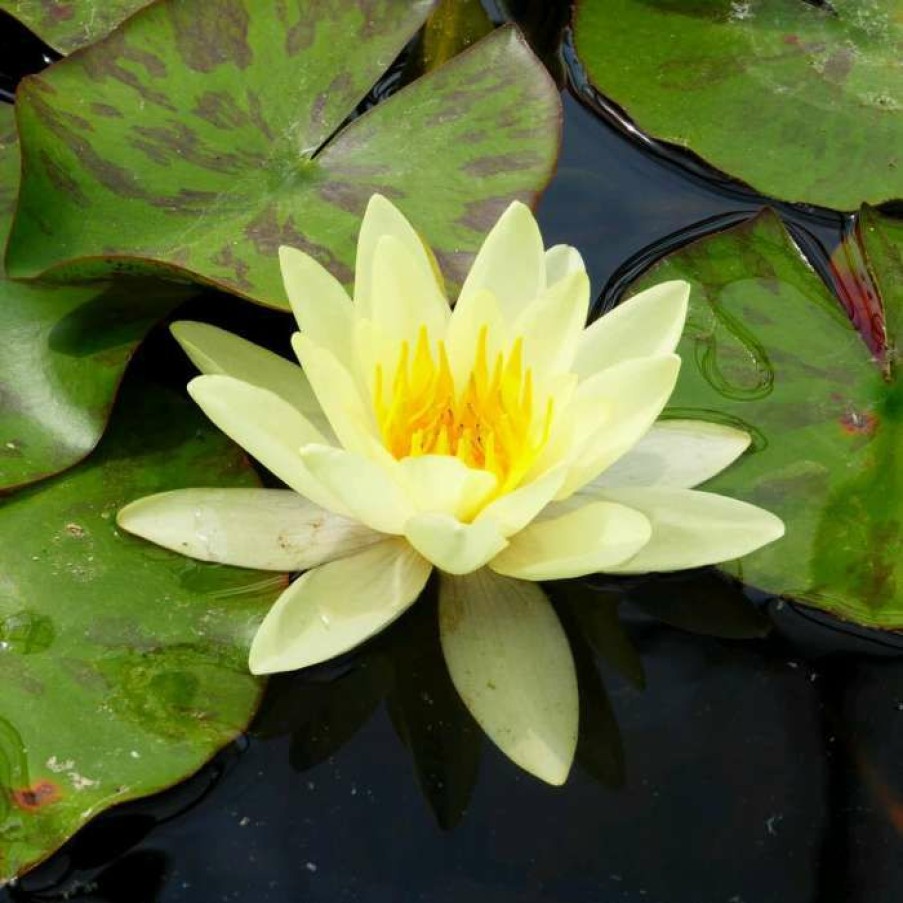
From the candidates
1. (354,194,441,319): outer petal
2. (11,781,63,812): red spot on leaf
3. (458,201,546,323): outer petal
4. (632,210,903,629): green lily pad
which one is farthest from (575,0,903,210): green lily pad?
(11,781,63,812): red spot on leaf

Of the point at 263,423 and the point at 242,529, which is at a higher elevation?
the point at 263,423

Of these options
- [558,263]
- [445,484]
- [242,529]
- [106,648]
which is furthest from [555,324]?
[106,648]

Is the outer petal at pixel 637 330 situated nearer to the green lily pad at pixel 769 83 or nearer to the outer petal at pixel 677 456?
the outer petal at pixel 677 456

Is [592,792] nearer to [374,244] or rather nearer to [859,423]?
[859,423]

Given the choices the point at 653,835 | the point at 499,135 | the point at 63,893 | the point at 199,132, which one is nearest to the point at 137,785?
the point at 63,893

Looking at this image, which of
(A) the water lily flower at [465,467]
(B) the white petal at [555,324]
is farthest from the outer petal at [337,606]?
(B) the white petal at [555,324]

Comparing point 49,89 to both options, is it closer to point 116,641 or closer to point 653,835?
point 116,641
